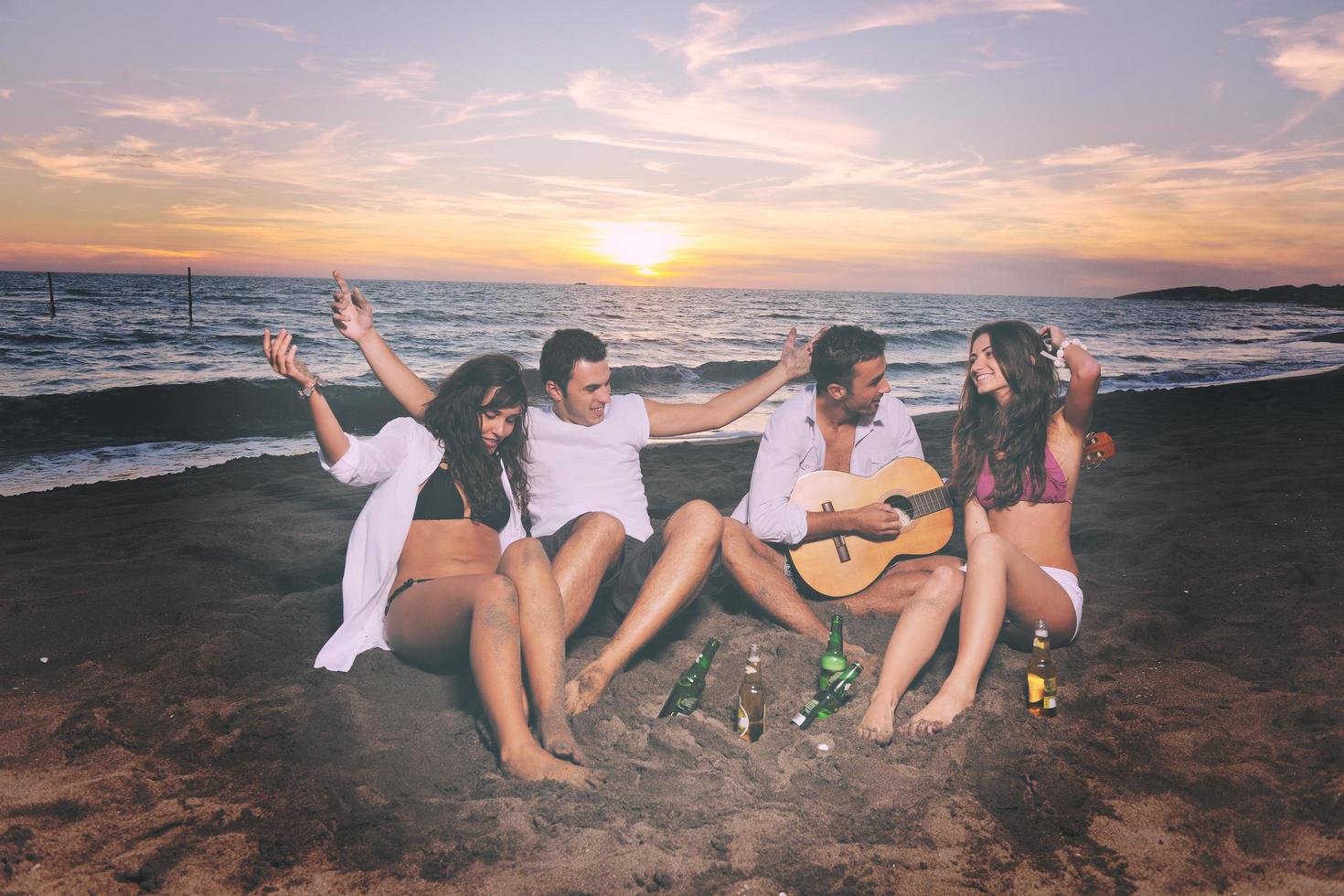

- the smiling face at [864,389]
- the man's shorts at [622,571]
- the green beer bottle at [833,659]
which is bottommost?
the green beer bottle at [833,659]

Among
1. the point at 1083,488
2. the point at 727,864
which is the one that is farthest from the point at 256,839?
the point at 1083,488

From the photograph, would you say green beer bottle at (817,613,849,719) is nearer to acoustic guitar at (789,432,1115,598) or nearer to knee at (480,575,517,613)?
acoustic guitar at (789,432,1115,598)

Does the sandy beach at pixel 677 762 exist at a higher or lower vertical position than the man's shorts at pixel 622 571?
lower

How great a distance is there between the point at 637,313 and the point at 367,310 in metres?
35.9

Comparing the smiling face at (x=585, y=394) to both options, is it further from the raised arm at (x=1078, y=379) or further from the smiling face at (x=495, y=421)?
the raised arm at (x=1078, y=379)

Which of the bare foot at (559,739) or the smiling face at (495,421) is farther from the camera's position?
the smiling face at (495,421)

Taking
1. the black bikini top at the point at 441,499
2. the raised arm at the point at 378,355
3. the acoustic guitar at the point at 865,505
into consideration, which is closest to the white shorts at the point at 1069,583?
the acoustic guitar at the point at 865,505

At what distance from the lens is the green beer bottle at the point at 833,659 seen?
3.68 metres

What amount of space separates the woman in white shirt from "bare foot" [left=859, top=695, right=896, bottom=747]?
43.8 inches

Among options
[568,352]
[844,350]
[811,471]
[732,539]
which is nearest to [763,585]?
[732,539]

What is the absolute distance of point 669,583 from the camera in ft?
12.5

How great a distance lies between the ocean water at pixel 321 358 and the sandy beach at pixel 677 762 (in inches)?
223

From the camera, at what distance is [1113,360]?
2364 centimetres

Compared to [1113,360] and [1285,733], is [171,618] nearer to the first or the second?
[1285,733]
